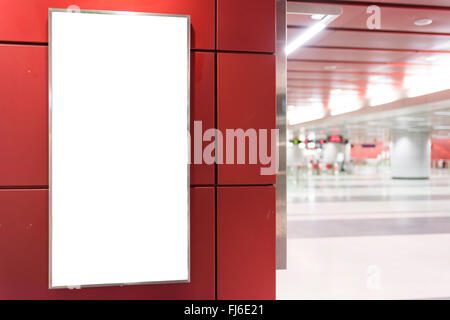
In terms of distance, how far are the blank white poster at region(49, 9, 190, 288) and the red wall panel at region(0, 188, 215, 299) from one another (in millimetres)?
82

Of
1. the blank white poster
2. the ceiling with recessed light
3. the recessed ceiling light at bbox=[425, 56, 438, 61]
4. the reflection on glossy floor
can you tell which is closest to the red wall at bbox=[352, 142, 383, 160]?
the ceiling with recessed light

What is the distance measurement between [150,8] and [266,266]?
2.15 meters

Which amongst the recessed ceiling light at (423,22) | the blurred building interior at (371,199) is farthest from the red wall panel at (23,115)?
the recessed ceiling light at (423,22)

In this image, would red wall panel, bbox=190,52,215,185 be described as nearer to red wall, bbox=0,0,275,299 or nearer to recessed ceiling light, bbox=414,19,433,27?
red wall, bbox=0,0,275,299

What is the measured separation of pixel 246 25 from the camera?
2982 millimetres

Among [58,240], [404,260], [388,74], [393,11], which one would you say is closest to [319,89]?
[388,74]

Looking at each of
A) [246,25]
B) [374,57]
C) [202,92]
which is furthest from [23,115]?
[374,57]

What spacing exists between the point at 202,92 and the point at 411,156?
71.7ft

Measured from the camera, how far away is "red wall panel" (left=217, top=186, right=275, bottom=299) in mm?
3039

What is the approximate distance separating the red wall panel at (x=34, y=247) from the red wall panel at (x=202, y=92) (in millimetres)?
317

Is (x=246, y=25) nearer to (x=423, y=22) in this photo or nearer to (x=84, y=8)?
(x=84, y=8)

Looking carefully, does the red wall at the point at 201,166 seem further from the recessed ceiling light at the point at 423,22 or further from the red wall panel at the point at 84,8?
the recessed ceiling light at the point at 423,22

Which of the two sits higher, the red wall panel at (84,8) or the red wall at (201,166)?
the red wall panel at (84,8)

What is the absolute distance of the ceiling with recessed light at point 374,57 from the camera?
5.63m
